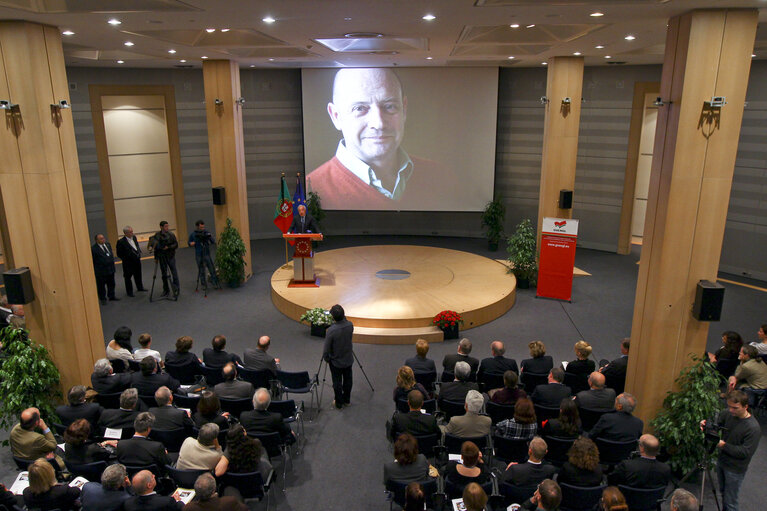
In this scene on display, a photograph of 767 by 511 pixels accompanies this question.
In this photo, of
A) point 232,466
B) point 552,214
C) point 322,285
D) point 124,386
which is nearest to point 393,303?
point 322,285

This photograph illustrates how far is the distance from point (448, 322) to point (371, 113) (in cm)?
728

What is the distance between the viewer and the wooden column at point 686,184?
5551mm

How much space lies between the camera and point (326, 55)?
1145cm

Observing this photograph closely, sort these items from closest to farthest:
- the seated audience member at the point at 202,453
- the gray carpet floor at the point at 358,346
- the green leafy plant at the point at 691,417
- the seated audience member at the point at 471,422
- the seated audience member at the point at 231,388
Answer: the seated audience member at the point at 202,453 < the seated audience member at the point at 471,422 < the green leafy plant at the point at 691,417 < the gray carpet floor at the point at 358,346 < the seated audience member at the point at 231,388

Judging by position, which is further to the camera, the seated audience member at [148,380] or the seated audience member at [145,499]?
the seated audience member at [148,380]

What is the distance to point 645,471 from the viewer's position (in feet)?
15.3

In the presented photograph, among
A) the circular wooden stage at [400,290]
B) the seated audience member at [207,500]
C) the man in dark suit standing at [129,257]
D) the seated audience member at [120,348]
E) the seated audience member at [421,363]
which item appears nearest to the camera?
the seated audience member at [207,500]

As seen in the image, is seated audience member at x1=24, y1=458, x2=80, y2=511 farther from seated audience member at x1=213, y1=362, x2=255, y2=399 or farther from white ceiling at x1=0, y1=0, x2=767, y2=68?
white ceiling at x1=0, y1=0, x2=767, y2=68

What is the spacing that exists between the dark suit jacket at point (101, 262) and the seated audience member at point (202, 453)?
22.5 ft

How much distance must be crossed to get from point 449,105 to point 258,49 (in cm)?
600

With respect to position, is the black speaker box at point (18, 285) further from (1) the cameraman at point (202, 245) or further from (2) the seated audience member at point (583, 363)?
→ (2) the seated audience member at point (583, 363)

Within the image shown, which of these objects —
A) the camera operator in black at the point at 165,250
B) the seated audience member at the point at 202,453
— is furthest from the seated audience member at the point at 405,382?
the camera operator in black at the point at 165,250

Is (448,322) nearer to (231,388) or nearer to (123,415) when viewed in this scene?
(231,388)

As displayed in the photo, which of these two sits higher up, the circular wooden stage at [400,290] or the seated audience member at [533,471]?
the seated audience member at [533,471]
